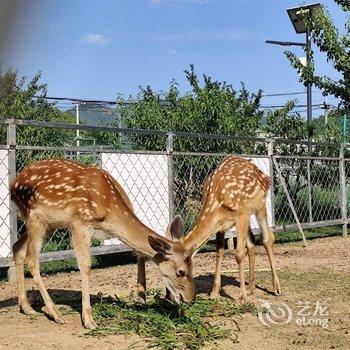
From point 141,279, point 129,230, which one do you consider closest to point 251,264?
point 141,279

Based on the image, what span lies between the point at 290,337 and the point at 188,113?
7681 millimetres

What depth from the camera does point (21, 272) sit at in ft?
17.3

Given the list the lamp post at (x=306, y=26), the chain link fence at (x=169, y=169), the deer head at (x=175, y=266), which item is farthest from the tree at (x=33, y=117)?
the lamp post at (x=306, y=26)

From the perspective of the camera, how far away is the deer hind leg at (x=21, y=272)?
5.28m

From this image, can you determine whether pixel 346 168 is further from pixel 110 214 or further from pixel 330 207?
pixel 110 214

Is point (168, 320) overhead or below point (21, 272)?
below

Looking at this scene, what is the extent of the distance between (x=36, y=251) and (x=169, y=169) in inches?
152

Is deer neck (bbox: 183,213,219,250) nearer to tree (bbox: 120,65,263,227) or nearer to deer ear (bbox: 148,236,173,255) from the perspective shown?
deer ear (bbox: 148,236,173,255)

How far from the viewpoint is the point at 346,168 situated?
43.0 ft

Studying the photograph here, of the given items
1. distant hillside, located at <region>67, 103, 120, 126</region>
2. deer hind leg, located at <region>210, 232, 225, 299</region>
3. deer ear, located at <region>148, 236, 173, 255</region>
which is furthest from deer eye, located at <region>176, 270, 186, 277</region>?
distant hillside, located at <region>67, 103, 120, 126</region>

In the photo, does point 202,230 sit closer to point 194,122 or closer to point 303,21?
point 194,122

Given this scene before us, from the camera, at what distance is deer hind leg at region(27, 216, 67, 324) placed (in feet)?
16.4

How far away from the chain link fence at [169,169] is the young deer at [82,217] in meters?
1.75

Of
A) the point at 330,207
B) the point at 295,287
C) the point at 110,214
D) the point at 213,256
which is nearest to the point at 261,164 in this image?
the point at 213,256
